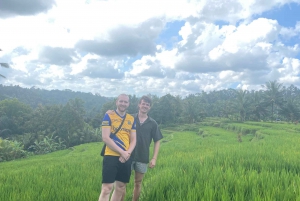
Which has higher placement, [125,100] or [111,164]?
[125,100]

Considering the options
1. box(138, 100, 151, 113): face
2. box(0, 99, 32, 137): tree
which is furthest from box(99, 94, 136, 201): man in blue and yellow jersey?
box(0, 99, 32, 137): tree

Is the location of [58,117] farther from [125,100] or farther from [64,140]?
[125,100]

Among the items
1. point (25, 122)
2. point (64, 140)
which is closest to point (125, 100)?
point (64, 140)

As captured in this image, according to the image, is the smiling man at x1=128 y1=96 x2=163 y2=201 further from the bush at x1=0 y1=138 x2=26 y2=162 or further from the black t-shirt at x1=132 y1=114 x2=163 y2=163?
the bush at x1=0 y1=138 x2=26 y2=162

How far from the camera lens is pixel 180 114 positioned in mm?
53188

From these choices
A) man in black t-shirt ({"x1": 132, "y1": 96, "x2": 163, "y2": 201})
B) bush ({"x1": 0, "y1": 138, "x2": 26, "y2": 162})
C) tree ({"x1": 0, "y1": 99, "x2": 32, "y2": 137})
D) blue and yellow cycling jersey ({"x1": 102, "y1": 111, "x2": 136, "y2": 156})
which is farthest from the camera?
tree ({"x1": 0, "y1": 99, "x2": 32, "y2": 137})

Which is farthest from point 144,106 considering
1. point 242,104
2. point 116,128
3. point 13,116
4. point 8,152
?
point 242,104

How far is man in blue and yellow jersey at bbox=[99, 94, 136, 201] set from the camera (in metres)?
3.41

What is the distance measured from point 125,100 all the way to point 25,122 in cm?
4000

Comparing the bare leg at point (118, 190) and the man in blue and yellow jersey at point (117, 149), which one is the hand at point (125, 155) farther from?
the bare leg at point (118, 190)

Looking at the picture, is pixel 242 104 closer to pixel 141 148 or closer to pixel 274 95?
pixel 274 95

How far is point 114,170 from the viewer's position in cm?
345

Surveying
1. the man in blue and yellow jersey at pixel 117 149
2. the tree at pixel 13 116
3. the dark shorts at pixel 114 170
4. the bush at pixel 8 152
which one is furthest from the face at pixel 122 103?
the tree at pixel 13 116

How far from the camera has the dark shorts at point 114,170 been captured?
11.2 feet
